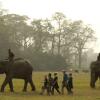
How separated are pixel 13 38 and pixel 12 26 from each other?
4.67 metres

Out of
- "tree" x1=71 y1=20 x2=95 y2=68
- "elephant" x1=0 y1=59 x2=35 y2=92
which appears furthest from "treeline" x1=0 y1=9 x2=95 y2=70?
"elephant" x1=0 y1=59 x2=35 y2=92

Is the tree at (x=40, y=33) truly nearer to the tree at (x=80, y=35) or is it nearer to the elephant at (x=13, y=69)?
the tree at (x=80, y=35)

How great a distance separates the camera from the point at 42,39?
10981cm

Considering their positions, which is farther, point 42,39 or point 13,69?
point 42,39

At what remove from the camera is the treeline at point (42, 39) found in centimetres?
9947

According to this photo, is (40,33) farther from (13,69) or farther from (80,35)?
(13,69)

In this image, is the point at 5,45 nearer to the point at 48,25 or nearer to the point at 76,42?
the point at 48,25

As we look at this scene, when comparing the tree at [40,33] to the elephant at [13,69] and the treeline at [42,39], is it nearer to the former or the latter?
the treeline at [42,39]

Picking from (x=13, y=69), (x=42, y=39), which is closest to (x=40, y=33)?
(x=42, y=39)

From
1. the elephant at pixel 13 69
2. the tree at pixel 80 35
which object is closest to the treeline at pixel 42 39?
the tree at pixel 80 35

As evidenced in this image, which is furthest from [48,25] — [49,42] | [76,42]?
[76,42]

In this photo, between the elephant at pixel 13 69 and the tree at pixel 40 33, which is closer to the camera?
the elephant at pixel 13 69

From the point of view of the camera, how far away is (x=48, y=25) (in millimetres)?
110938

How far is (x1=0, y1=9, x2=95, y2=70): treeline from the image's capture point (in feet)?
326
